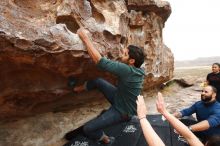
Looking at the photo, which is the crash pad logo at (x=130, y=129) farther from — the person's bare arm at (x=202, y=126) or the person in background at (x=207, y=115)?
the person's bare arm at (x=202, y=126)

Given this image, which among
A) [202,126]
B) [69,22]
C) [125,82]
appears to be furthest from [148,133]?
[69,22]

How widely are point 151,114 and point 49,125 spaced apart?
8.99ft

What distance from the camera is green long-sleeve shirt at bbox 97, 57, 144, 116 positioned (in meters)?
4.38

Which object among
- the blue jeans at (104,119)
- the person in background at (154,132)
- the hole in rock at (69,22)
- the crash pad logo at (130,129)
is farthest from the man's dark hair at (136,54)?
the crash pad logo at (130,129)

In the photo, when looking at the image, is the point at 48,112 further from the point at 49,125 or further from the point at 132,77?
the point at 132,77

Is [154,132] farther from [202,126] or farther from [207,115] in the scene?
[207,115]

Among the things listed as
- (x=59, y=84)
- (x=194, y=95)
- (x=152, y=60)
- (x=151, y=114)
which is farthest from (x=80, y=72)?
(x=194, y=95)

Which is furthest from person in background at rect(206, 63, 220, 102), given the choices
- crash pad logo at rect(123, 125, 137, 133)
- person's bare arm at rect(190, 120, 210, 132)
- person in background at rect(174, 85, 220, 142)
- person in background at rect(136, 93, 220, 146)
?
person in background at rect(136, 93, 220, 146)

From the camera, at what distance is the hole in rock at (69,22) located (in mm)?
4740

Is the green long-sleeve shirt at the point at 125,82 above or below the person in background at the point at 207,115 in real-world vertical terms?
above

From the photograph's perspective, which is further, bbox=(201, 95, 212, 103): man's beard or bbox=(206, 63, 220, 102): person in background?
bbox=(206, 63, 220, 102): person in background

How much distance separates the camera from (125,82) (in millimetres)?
4586

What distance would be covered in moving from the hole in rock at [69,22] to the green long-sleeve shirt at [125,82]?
3.10 feet

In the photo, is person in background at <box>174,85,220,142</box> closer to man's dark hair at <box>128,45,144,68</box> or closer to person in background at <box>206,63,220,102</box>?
person in background at <box>206,63,220,102</box>
